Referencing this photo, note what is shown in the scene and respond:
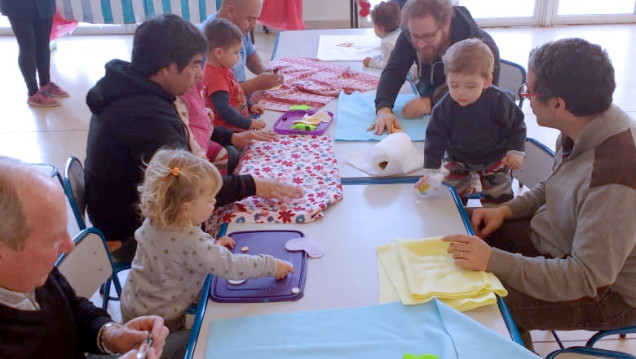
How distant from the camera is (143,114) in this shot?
1833 mm

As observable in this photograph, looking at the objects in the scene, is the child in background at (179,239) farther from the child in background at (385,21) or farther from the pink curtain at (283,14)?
the pink curtain at (283,14)

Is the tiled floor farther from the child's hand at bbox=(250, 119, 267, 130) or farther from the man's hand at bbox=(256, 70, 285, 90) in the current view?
the man's hand at bbox=(256, 70, 285, 90)

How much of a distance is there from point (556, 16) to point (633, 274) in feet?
20.5

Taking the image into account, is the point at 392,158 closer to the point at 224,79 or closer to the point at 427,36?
the point at 427,36

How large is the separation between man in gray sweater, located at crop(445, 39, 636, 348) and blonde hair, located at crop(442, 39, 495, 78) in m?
0.30

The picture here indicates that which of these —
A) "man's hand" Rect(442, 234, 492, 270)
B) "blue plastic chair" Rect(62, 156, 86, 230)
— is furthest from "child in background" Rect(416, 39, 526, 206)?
Answer: "blue plastic chair" Rect(62, 156, 86, 230)

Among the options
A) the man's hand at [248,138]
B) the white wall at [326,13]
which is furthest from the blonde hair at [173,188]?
the white wall at [326,13]

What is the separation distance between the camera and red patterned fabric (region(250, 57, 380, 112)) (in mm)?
2793

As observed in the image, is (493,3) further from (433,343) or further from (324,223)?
(433,343)

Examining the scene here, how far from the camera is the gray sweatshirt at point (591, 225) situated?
4.63 feet

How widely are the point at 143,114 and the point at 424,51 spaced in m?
1.35

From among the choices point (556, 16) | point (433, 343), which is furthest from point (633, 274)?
point (556, 16)

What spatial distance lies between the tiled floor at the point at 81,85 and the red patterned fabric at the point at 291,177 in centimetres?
113

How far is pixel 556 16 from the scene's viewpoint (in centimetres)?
697
